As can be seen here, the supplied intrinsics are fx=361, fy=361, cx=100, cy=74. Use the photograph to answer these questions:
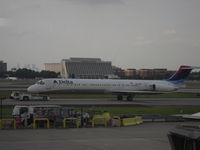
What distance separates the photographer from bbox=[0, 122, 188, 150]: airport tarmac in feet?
57.7

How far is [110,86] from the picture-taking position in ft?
186

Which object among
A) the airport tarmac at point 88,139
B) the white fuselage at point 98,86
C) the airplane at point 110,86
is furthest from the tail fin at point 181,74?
the airport tarmac at point 88,139

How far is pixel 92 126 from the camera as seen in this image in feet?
86.8

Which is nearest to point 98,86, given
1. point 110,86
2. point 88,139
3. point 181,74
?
point 110,86

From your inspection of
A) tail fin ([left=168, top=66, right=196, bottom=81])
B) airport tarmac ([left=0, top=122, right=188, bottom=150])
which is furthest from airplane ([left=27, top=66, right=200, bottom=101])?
airport tarmac ([left=0, top=122, right=188, bottom=150])

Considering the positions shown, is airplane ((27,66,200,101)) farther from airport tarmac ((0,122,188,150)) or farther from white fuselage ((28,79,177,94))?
airport tarmac ((0,122,188,150))

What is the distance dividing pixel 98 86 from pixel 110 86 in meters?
2.06

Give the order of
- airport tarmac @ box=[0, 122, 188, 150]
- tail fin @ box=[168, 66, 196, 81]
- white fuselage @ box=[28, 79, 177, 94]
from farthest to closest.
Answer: tail fin @ box=[168, 66, 196, 81], white fuselage @ box=[28, 79, 177, 94], airport tarmac @ box=[0, 122, 188, 150]

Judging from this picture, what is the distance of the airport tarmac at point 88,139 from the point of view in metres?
17.6

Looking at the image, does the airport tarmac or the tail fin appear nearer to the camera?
the airport tarmac

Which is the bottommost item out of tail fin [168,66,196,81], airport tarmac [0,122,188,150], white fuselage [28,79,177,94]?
airport tarmac [0,122,188,150]

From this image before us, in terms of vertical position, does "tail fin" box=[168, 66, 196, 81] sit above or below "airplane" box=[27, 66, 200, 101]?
above

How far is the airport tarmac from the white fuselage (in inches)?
1133

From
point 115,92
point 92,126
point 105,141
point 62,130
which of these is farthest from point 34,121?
point 115,92
